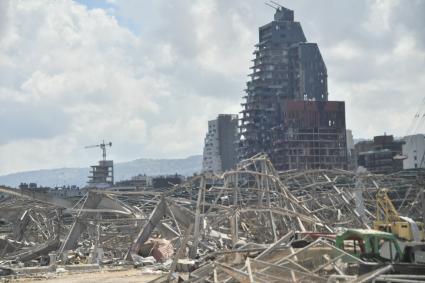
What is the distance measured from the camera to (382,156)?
18362cm

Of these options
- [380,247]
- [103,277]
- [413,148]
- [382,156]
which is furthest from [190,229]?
[382,156]

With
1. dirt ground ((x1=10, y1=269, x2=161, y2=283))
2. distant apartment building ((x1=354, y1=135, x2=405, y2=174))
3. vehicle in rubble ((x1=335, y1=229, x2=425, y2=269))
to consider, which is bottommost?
dirt ground ((x1=10, y1=269, x2=161, y2=283))

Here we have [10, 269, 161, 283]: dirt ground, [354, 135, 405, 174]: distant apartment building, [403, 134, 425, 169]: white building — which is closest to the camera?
[10, 269, 161, 283]: dirt ground

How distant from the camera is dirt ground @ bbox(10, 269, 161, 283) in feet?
111

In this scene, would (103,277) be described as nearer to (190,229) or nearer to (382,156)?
(190,229)

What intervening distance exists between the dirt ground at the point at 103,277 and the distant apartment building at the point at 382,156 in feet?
460

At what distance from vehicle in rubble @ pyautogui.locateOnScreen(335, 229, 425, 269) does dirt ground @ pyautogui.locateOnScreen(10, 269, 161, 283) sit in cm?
1026

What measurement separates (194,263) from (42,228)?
2852 centimetres

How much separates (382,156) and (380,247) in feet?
Answer: 530

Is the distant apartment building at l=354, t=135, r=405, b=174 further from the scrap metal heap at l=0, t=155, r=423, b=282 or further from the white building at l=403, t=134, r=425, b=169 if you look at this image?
the scrap metal heap at l=0, t=155, r=423, b=282

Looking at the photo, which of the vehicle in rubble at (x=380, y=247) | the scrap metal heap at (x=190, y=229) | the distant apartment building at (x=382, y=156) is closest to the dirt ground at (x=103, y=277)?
the scrap metal heap at (x=190, y=229)

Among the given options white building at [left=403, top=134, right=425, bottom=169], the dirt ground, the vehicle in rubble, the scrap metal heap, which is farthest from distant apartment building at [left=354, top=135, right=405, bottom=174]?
the vehicle in rubble

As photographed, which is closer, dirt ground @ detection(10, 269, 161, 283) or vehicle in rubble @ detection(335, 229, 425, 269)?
vehicle in rubble @ detection(335, 229, 425, 269)

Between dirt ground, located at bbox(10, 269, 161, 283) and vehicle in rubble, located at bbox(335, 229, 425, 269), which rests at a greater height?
vehicle in rubble, located at bbox(335, 229, 425, 269)
